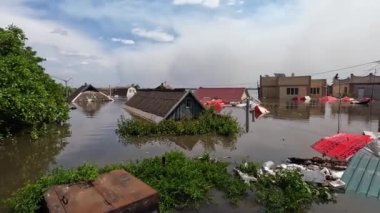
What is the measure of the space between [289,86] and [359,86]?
623 inches

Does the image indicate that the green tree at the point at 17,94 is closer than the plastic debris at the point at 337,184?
No

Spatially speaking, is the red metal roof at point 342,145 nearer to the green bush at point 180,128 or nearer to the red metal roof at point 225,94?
→ the green bush at point 180,128

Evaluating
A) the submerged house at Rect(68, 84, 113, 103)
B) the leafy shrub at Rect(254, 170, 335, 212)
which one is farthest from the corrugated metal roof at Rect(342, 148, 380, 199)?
the submerged house at Rect(68, 84, 113, 103)

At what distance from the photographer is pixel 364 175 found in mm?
6598

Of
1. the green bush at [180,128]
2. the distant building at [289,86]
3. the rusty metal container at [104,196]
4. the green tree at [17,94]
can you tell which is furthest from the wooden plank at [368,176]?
the distant building at [289,86]

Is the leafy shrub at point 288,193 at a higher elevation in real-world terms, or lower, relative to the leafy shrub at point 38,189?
lower

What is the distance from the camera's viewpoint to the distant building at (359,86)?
199ft

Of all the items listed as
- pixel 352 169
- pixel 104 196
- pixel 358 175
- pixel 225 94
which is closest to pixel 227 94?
pixel 225 94

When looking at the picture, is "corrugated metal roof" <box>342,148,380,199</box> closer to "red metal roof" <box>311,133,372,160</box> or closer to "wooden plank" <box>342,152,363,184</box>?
"wooden plank" <box>342,152,363,184</box>

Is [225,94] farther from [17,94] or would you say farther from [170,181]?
[170,181]

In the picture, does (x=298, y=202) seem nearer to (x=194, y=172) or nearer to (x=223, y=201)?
(x=223, y=201)

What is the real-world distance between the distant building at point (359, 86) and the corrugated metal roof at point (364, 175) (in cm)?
5829

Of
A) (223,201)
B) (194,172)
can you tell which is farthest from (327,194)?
(194,172)

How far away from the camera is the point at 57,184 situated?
7633 mm
